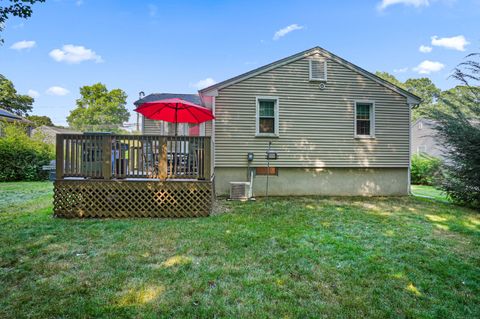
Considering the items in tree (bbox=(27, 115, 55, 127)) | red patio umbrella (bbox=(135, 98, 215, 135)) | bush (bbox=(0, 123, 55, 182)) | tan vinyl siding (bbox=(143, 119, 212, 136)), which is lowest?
bush (bbox=(0, 123, 55, 182))

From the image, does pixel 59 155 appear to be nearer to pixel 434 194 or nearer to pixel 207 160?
pixel 207 160

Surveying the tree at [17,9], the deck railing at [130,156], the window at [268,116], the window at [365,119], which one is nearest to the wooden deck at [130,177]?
the deck railing at [130,156]

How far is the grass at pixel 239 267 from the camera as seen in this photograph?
7.50 ft

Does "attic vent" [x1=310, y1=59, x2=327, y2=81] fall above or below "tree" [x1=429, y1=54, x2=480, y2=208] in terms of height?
above

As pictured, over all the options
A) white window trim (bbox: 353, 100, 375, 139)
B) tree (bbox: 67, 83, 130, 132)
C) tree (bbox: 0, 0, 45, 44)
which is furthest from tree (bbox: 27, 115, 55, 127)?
white window trim (bbox: 353, 100, 375, 139)

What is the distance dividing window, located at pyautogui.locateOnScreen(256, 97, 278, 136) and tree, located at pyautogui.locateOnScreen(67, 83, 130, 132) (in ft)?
122

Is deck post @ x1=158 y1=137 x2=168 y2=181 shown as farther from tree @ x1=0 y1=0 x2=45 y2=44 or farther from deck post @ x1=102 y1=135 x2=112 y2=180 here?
tree @ x1=0 y1=0 x2=45 y2=44

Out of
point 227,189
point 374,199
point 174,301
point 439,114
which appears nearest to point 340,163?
point 374,199

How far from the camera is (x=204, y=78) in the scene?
33.6m

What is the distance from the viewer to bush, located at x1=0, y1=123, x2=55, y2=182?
489 inches

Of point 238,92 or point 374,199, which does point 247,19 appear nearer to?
point 238,92

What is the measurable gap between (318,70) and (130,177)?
671cm

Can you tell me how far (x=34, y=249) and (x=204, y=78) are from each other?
32125 mm

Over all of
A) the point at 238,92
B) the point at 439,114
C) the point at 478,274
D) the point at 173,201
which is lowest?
the point at 478,274
